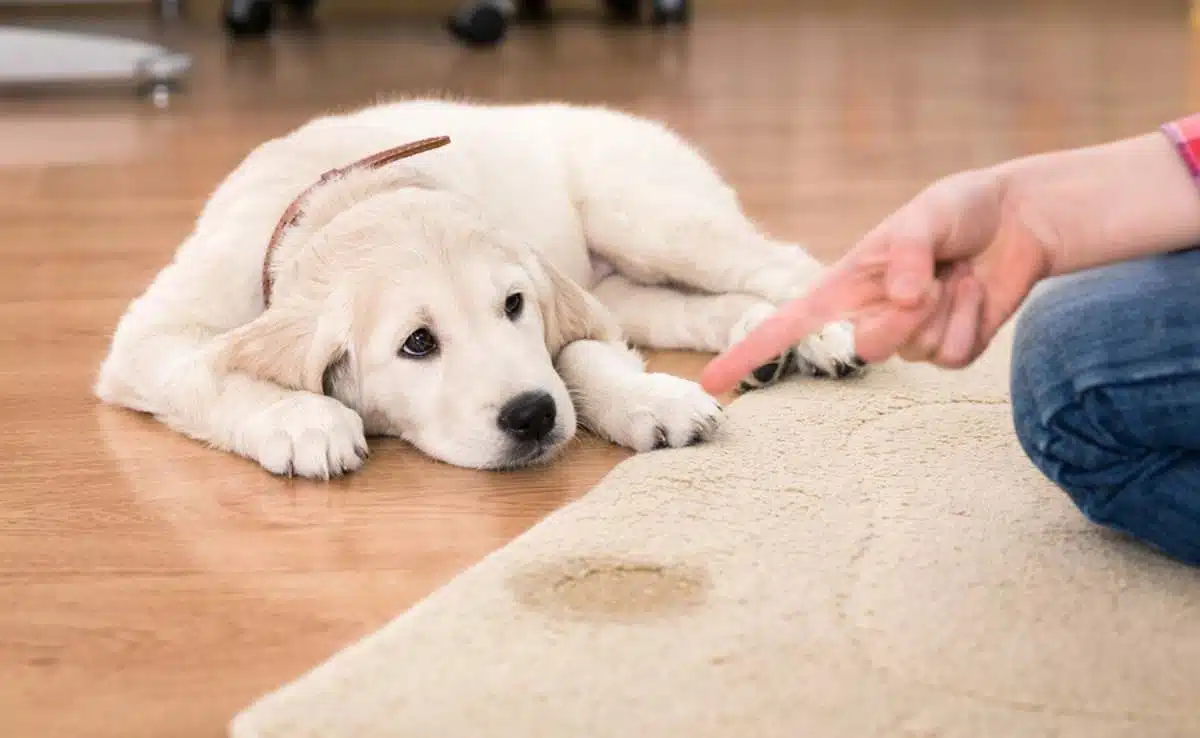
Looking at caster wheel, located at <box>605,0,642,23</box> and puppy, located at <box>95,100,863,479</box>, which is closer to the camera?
puppy, located at <box>95,100,863,479</box>

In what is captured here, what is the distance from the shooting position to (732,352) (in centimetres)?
122

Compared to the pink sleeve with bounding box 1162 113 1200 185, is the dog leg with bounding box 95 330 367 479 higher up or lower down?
lower down

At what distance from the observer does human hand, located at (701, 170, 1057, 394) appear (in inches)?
46.7

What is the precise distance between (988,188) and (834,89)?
139 inches

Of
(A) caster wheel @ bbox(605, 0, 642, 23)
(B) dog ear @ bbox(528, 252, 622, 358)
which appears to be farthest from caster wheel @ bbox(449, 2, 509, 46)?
(B) dog ear @ bbox(528, 252, 622, 358)

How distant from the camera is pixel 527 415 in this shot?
175cm

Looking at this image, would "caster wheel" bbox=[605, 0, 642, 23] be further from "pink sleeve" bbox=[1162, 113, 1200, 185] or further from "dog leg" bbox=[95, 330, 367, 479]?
"pink sleeve" bbox=[1162, 113, 1200, 185]

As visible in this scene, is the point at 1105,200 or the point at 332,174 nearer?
the point at 1105,200

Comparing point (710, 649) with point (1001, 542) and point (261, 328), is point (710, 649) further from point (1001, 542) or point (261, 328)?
point (261, 328)

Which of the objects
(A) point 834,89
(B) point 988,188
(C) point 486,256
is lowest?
(A) point 834,89

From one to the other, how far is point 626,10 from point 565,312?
4.45 meters

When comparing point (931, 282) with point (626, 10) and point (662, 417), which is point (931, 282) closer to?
point (662, 417)

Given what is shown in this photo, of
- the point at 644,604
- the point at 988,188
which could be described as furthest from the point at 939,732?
the point at 988,188

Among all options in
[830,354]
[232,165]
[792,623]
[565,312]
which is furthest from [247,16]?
[792,623]
